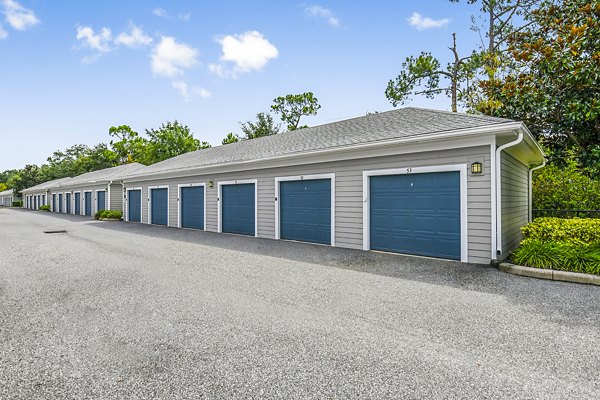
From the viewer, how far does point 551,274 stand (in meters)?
4.89

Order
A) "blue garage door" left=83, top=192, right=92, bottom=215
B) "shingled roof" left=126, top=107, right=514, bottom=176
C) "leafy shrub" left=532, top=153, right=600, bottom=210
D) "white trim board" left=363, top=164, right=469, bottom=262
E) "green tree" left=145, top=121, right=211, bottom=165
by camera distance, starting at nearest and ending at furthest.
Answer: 1. "white trim board" left=363, top=164, right=469, bottom=262
2. "shingled roof" left=126, top=107, right=514, bottom=176
3. "leafy shrub" left=532, top=153, right=600, bottom=210
4. "blue garage door" left=83, top=192, right=92, bottom=215
5. "green tree" left=145, top=121, right=211, bottom=165

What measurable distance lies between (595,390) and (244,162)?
9352 mm

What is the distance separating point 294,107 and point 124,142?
28.5 metres

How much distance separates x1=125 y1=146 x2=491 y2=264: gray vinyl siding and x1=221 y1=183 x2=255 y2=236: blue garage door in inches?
14.0

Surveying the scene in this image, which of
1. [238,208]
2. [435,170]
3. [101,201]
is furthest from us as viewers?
[101,201]

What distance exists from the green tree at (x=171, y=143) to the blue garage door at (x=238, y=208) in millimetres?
25606

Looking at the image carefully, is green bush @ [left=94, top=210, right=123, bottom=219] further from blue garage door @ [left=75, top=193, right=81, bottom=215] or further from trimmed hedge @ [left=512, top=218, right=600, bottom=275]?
trimmed hedge @ [left=512, top=218, right=600, bottom=275]

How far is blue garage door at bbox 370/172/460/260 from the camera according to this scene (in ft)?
20.9

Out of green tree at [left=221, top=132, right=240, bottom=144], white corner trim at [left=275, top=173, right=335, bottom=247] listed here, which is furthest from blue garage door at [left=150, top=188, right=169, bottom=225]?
green tree at [left=221, top=132, right=240, bottom=144]

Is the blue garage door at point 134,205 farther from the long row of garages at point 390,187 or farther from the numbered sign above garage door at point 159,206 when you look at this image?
the long row of garages at point 390,187

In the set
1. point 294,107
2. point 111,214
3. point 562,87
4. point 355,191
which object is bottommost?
point 111,214

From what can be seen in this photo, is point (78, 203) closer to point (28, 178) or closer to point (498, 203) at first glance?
point (498, 203)

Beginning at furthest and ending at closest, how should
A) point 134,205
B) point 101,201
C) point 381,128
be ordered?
point 101,201 < point 134,205 < point 381,128

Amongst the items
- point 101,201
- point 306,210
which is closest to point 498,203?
point 306,210
